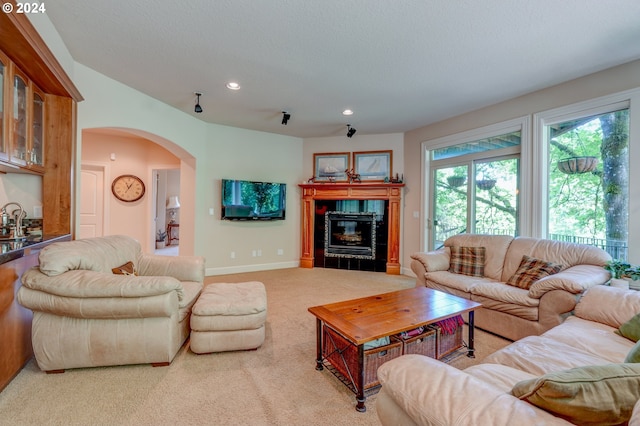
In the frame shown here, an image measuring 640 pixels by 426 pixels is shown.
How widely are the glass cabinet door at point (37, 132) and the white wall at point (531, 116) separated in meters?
4.95

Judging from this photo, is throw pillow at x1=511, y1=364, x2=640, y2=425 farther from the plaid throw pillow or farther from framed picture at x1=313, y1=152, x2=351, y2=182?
framed picture at x1=313, y1=152, x2=351, y2=182

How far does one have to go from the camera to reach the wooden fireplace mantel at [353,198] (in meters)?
5.23

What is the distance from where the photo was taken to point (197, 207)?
4.74 m

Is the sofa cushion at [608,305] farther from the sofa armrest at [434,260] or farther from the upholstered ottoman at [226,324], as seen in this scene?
the upholstered ottoman at [226,324]

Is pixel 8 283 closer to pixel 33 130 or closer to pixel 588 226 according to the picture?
pixel 33 130

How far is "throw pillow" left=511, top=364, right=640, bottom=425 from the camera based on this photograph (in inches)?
29.8

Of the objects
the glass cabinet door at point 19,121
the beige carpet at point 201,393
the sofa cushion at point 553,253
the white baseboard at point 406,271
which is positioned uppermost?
the glass cabinet door at point 19,121

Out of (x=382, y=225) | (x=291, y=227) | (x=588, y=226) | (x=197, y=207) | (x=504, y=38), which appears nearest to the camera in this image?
(x=504, y=38)

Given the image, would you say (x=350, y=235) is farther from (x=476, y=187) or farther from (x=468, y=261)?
(x=468, y=261)

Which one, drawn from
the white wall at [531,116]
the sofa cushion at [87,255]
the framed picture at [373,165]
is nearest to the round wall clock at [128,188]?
the sofa cushion at [87,255]

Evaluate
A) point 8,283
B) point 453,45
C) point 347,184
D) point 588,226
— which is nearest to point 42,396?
point 8,283

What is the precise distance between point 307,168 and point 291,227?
125 cm

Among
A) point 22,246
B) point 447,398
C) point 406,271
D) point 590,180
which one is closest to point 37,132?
point 22,246

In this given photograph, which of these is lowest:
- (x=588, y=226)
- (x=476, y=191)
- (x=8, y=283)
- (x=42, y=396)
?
(x=42, y=396)
